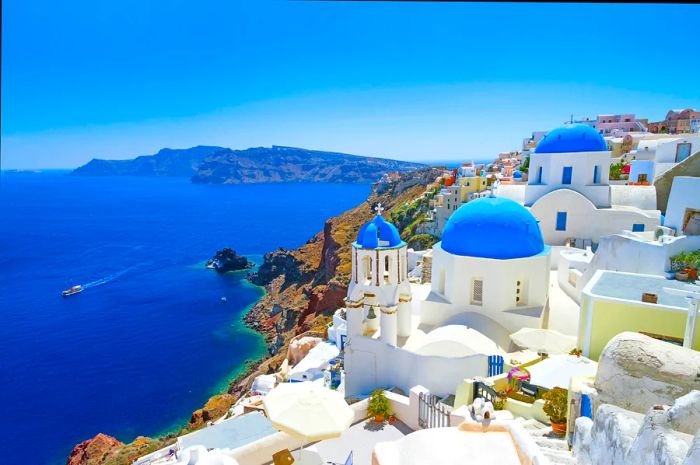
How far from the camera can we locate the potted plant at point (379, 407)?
11.2 meters

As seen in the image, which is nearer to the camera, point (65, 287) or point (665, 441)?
point (665, 441)

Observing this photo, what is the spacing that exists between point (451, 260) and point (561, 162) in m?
11.4

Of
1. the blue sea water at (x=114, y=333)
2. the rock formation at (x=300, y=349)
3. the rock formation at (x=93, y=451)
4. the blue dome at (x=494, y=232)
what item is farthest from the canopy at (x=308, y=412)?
the blue sea water at (x=114, y=333)

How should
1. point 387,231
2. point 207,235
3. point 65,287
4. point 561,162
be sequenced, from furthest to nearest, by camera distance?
point 207,235, point 65,287, point 561,162, point 387,231

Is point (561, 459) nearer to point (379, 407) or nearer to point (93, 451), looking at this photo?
point (379, 407)

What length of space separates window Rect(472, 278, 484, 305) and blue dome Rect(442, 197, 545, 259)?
1038mm

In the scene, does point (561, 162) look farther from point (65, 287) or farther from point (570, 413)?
point (65, 287)

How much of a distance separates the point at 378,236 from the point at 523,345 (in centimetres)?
614

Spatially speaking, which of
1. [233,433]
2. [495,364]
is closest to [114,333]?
[233,433]

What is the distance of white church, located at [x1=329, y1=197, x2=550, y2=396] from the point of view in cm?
1389

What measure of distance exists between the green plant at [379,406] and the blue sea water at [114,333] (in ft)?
94.5

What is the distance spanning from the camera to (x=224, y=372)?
4241cm

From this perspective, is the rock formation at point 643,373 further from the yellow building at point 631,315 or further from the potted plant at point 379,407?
the potted plant at point 379,407

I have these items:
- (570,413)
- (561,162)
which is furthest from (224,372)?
(570,413)
